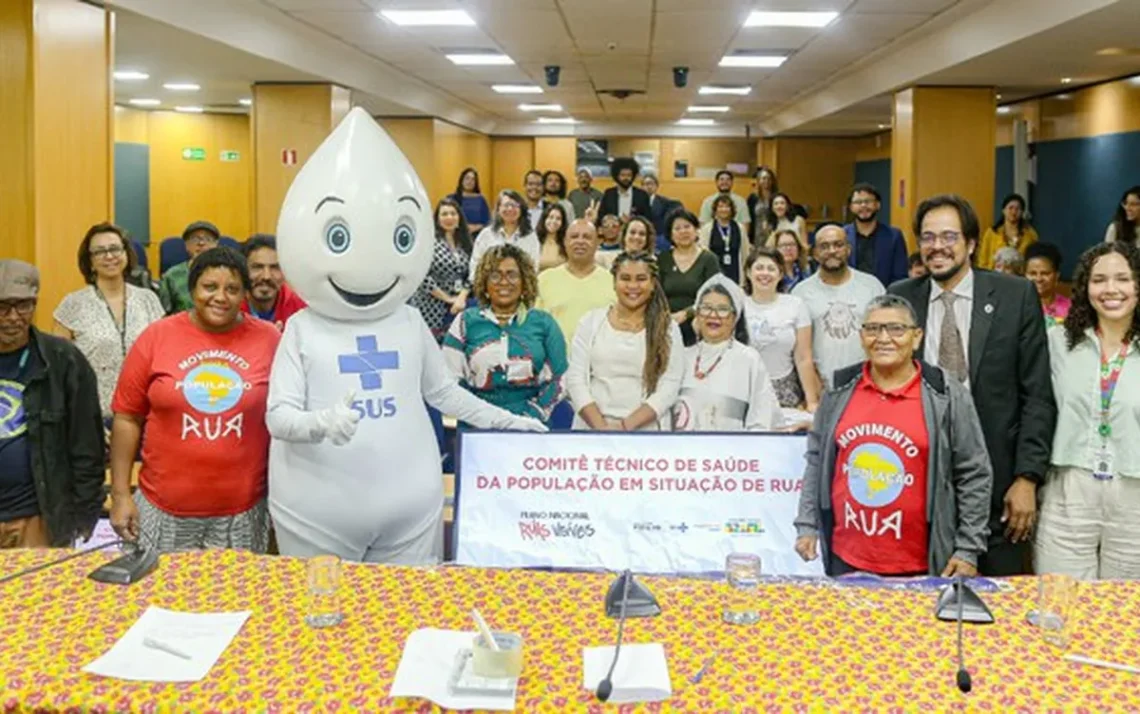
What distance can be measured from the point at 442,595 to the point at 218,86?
35.1 ft

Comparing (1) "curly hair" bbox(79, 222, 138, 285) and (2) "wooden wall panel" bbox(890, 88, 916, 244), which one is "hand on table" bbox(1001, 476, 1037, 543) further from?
(2) "wooden wall panel" bbox(890, 88, 916, 244)

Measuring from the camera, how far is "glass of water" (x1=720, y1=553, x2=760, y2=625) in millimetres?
2145

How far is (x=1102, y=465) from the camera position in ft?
9.83

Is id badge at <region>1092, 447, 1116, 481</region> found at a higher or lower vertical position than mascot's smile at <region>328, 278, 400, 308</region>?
lower

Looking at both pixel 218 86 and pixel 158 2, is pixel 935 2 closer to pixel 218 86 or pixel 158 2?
pixel 158 2

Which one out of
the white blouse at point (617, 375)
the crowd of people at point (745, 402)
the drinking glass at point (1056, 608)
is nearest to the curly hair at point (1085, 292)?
the crowd of people at point (745, 402)

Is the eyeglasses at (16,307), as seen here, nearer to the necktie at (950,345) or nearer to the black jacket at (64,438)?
the black jacket at (64,438)

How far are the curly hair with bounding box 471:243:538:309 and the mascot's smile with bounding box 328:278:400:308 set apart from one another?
1.09 m

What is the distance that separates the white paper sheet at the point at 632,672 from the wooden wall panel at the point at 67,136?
4.94 metres

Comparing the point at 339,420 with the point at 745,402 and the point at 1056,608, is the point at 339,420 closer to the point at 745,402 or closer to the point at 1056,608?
the point at 1056,608

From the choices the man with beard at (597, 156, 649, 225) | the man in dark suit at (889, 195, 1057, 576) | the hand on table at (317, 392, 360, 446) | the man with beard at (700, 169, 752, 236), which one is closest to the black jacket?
the hand on table at (317, 392, 360, 446)

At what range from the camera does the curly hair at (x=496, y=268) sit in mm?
4064

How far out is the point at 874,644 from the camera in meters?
2.03

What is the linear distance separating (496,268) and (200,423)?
4.51 feet
